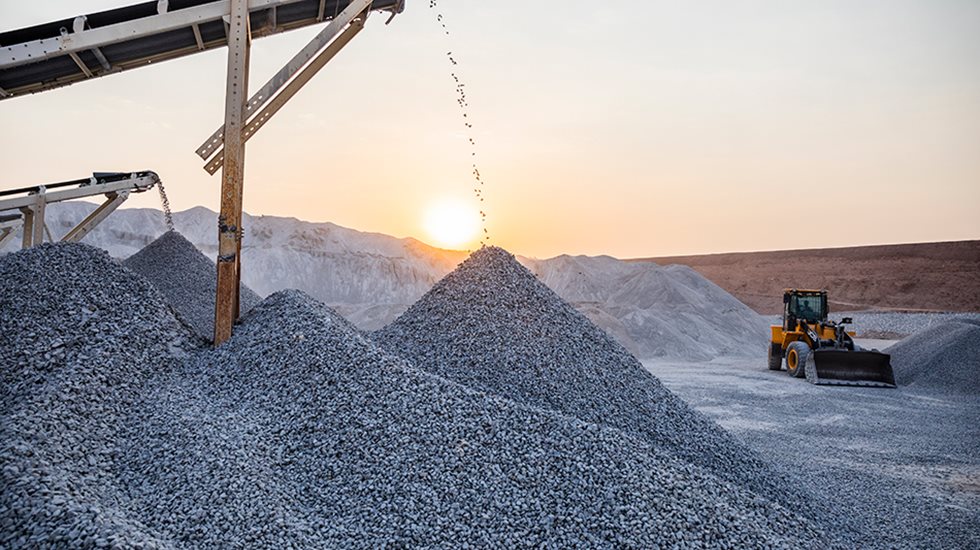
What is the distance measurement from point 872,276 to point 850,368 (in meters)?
37.3

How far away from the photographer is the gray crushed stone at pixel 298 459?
147 inches

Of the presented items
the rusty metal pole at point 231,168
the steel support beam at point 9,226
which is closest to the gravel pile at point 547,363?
the rusty metal pole at point 231,168

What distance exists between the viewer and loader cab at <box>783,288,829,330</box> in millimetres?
14734

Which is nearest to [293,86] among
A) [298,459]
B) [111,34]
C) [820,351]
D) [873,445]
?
[111,34]

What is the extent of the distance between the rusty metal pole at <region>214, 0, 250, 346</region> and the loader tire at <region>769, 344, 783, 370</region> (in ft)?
42.2

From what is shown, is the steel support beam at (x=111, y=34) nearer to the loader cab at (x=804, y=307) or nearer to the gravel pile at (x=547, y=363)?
the gravel pile at (x=547, y=363)

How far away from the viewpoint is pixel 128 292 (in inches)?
250

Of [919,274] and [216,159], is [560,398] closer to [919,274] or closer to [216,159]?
[216,159]

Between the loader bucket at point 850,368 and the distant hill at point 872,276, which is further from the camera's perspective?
the distant hill at point 872,276

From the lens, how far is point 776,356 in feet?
49.6

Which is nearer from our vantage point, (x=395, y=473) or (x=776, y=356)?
(x=395, y=473)

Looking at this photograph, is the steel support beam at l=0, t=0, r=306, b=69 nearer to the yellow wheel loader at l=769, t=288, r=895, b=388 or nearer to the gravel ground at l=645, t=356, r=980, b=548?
the gravel ground at l=645, t=356, r=980, b=548

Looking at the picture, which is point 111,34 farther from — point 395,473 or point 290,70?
point 395,473

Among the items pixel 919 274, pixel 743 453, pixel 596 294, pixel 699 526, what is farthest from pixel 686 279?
pixel 699 526
